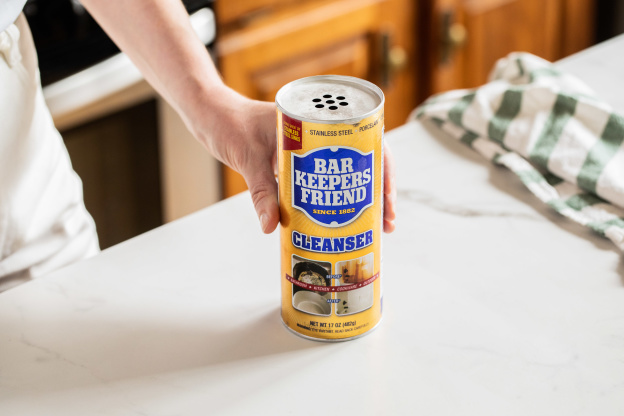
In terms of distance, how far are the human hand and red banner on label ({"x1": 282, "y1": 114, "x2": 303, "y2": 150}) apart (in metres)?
0.09

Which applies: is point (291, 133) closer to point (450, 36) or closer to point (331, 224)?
point (331, 224)

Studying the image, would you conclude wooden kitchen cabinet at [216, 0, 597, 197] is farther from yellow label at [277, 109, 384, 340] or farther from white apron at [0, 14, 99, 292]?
yellow label at [277, 109, 384, 340]

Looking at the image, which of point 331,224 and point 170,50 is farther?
point 170,50

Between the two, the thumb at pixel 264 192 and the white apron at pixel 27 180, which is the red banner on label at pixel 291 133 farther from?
the white apron at pixel 27 180

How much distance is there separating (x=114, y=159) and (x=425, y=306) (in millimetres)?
967

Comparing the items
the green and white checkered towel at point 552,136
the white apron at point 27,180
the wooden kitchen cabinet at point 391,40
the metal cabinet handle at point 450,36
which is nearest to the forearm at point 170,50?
the white apron at point 27,180

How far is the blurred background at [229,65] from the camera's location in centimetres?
146

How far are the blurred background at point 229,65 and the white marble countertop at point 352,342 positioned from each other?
2.28 feet

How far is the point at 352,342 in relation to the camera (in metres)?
0.70

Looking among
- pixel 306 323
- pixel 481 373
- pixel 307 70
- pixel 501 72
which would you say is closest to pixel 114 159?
pixel 307 70

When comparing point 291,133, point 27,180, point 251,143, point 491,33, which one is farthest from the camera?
point 491,33

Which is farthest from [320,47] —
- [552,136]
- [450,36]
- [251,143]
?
[251,143]

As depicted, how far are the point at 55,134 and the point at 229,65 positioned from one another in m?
0.78

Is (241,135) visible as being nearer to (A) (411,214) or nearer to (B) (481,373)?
(A) (411,214)
